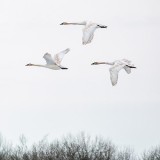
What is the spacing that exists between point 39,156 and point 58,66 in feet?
196

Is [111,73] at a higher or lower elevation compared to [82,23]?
lower

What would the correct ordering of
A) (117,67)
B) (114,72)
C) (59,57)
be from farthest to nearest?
1. (59,57)
2. (117,67)
3. (114,72)

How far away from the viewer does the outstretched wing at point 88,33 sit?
32722mm

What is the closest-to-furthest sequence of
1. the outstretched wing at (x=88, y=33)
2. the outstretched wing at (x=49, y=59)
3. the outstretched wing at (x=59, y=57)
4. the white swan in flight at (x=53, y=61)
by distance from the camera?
the outstretched wing at (x=88, y=33), the white swan in flight at (x=53, y=61), the outstretched wing at (x=49, y=59), the outstretched wing at (x=59, y=57)

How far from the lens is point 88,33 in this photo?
33.6 metres

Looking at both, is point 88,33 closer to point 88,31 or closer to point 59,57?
point 88,31

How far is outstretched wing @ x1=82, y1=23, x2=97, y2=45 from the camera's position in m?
32.7

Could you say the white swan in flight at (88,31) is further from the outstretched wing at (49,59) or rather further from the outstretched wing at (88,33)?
the outstretched wing at (49,59)

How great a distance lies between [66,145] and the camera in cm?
9438

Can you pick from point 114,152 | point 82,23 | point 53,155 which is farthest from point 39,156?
point 82,23

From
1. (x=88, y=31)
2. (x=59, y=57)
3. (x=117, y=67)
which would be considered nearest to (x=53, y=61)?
(x=59, y=57)

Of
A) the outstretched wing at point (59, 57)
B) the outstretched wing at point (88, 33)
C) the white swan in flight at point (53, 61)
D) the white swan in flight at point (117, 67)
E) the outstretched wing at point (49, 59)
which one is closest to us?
the outstretched wing at point (88, 33)

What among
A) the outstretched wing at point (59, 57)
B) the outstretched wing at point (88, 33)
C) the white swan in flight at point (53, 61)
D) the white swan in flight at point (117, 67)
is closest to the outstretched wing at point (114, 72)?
the white swan in flight at point (117, 67)

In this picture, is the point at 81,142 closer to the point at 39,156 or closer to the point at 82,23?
the point at 39,156
